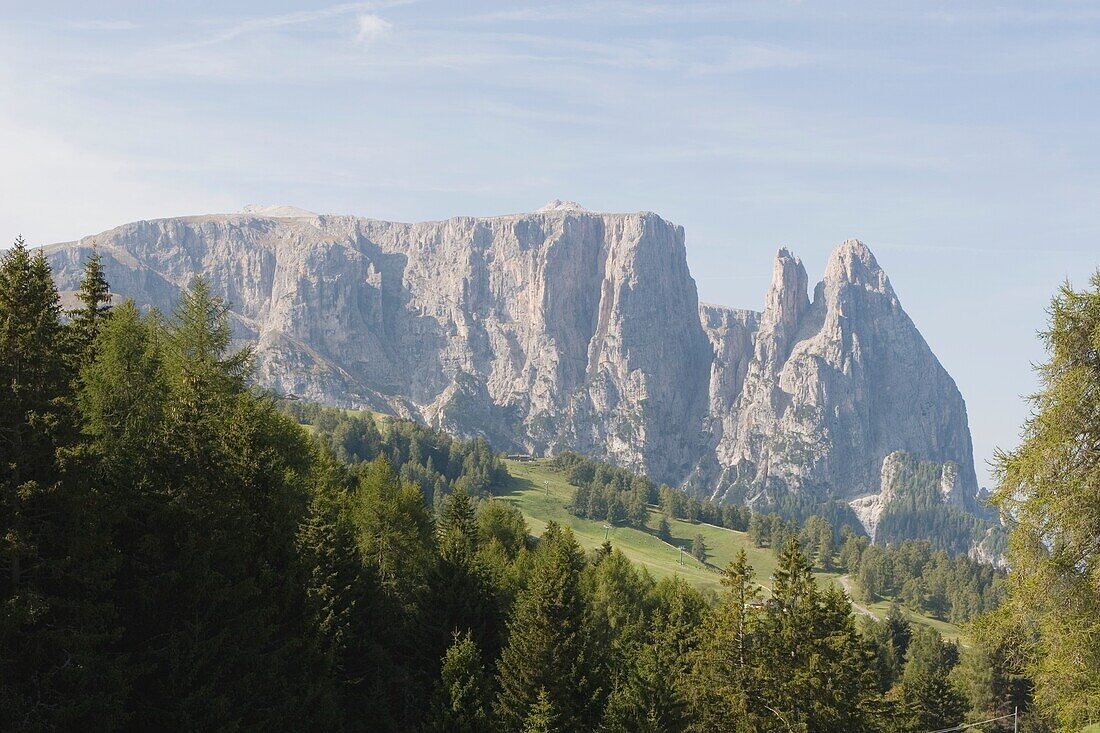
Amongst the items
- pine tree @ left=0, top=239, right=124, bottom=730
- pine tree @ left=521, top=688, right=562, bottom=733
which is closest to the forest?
pine tree @ left=0, top=239, right=124, bottom=730

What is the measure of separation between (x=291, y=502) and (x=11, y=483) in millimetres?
16278

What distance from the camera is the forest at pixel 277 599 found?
26.2 metres

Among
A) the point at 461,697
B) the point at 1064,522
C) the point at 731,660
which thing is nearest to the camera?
the point at 1064,522

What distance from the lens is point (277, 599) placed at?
3609 centimetres

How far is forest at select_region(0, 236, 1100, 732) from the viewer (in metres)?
26.2

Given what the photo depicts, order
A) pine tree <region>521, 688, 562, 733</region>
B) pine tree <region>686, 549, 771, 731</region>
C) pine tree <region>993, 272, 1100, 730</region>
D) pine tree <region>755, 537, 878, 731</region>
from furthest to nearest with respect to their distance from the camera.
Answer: pine tree <region>521, 688, 562, 733</region>, pine tree <region>686, 549, 771, 731</region>, pine tree <region>755, 537, 878, 731</region>, pine tree <region>993, 272, 1100, 730</region>

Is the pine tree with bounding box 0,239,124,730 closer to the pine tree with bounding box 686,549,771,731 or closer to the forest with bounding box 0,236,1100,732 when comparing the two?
the forest with bounding box 0,236,1100,732

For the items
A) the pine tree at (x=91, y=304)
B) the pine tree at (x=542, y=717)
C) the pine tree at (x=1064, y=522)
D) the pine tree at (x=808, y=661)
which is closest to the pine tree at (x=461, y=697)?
the pine tree at (x=542, y=717)

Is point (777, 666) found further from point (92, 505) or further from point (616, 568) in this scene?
point (616, 568)

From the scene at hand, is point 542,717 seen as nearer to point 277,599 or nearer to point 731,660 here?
point 731,660

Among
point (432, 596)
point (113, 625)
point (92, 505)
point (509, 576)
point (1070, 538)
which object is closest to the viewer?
point (1070, 538)

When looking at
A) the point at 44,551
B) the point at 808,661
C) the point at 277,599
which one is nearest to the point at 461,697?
the point at 277,599

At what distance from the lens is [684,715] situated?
1986 inches

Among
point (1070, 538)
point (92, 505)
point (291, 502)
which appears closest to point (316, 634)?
point (291, 502)
